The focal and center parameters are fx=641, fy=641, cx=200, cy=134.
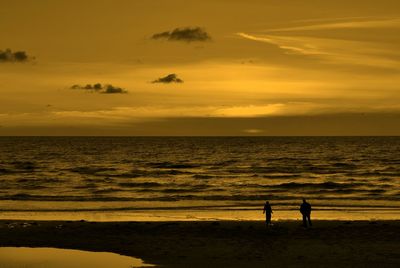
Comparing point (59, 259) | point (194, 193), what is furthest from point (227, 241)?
point (194, 193)

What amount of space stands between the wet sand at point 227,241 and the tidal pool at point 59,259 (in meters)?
0.84

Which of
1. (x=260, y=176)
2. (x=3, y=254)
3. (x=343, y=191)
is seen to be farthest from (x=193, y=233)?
(x=260, y=176)

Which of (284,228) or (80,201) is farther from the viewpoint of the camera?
(80,201)

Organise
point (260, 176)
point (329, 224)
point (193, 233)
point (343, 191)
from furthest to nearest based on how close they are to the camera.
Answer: point (260, 176) → point (343, 191) → point (329, 224) → point (193, 233)

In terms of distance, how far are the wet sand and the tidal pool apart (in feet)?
2.77

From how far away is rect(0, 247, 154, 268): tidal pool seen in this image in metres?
23.5

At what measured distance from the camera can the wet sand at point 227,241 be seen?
2445cm

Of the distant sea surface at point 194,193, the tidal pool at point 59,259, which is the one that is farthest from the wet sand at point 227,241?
the distant sea surface at point 194,193

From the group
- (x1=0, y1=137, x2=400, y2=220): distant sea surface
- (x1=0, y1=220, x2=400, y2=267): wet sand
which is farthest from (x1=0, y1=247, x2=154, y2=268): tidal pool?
(x1=0, y1=137, x2=400, y2=220): distant sea surface

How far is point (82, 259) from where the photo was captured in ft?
81.3

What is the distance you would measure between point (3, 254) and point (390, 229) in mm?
17810

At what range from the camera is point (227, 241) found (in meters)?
28.5

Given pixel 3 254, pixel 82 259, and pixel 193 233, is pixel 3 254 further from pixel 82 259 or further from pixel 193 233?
pixel 193 233

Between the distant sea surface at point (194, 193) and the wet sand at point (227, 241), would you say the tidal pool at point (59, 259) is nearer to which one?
the wet sand at point (227, 241)
